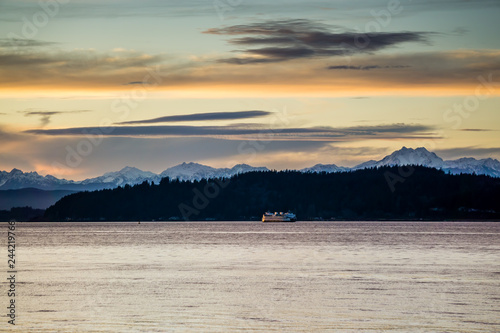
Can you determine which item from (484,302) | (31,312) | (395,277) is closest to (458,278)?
(395,277)

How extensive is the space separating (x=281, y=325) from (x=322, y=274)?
29586 millimetres

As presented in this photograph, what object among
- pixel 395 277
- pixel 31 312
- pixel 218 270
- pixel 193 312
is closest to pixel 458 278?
pixel 395 277

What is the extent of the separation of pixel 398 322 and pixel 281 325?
6773 mm

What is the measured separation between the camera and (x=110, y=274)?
71750 millimetres

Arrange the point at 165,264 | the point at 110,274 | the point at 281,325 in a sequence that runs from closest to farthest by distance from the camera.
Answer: the point at 281,325, the point at 110,274, the point at 165,264

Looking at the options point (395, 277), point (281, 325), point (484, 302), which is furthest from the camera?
point (395, 277)

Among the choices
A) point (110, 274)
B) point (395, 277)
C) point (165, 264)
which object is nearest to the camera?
point (395, 277)

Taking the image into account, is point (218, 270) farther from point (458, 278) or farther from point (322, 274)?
point (458, 278)

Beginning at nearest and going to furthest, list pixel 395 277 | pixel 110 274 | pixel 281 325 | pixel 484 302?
pixel 281 325 → pixel 484 302 → pixel 395 277 → pixel 110 274

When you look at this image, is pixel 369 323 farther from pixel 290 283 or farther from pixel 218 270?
pixel 218 270

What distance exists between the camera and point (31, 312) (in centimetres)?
4556

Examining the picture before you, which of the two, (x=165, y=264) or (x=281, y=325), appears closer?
(x=281, y=325)

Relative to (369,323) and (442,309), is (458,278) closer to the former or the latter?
(442,309)

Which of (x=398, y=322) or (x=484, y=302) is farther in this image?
(x=484, y=302)
